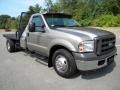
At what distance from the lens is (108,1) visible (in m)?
28.9

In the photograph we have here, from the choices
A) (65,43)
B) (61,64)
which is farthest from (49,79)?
(65,43)

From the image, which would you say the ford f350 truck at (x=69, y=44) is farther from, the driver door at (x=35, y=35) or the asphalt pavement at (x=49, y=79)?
the asphalt pavement at (x=49, y=79)

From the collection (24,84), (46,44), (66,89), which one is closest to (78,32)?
(46,44)

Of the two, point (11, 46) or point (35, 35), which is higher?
point (35, 35)

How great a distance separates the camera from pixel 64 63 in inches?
222

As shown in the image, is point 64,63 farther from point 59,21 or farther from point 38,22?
point 38,22

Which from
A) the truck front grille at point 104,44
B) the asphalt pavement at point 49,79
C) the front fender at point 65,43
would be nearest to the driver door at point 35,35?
the asphalt pavement at point 49,79

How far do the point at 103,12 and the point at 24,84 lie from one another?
86.0ft

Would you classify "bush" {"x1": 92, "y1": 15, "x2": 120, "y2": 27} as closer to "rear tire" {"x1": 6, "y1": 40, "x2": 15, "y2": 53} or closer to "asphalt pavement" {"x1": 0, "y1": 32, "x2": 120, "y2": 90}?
"rear tire" {"x1": 6, "y1": 40, "x2": 15, "y2": 53}

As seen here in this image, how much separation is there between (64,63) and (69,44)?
Result: 632mm

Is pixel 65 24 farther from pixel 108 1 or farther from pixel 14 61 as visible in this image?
pixel 108 1

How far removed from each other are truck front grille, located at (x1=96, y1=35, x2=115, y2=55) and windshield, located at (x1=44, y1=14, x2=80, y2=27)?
1713mm

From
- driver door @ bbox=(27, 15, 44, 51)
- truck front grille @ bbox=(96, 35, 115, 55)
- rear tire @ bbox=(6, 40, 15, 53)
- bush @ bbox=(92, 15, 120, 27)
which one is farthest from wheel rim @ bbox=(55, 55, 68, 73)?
bush @ bbox=(92, 15, 120, 27)

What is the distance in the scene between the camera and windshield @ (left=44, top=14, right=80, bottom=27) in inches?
260
